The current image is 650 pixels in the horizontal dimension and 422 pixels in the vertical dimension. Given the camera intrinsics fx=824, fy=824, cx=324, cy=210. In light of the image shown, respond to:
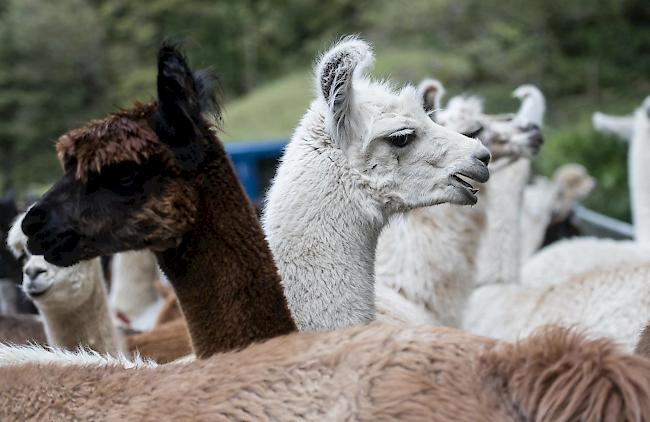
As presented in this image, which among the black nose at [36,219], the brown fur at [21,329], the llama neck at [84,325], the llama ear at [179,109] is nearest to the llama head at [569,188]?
the brown fur at [21,329]

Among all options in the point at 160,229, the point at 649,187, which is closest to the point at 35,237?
the point at 160,229

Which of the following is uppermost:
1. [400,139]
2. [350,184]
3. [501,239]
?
[400,139]

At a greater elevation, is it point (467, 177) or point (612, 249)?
point (467, 177)

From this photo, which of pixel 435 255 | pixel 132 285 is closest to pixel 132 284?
pixel 132 285

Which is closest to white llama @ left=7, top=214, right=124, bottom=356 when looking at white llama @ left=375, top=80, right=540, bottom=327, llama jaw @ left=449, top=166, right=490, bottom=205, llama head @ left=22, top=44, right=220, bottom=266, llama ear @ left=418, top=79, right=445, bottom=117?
llama head @ left=22, top=44, right=220, bottom=266

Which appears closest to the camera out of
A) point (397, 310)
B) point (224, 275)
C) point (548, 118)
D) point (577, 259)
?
point (224, 275)

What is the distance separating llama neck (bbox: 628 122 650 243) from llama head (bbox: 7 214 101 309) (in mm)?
4769

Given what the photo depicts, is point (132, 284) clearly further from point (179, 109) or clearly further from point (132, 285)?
point (179, 109)

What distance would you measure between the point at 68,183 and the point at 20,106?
95.9 feet

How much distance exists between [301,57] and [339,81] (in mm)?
30601

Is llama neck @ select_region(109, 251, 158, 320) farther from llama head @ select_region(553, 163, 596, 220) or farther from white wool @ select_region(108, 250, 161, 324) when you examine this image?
llama head @ select_region(553, 163, 596, 220)

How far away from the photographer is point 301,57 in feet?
108

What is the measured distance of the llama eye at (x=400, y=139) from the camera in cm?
282

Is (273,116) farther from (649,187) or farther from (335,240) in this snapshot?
(335,240)
